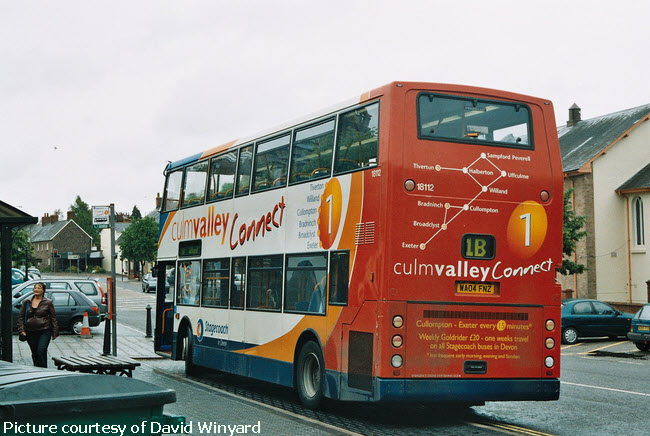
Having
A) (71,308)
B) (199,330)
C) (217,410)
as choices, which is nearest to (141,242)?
(71,308)

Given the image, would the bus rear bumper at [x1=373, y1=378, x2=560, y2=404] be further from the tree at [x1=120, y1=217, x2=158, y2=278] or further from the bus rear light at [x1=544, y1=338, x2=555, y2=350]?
the tree at [x1=120, y1=217, x2=158, y2=278]

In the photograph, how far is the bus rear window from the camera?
10.5 metres

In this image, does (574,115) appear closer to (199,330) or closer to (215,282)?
(199,330)

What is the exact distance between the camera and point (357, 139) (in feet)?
36.1

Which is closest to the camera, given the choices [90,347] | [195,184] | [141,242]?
[195,184]

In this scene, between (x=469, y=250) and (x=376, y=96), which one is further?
(x=376, y=96)

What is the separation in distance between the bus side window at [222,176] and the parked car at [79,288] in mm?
15428

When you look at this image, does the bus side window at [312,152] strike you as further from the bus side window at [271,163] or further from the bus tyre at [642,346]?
the bus tyre at [642,346]

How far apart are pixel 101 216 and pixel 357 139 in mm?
8794

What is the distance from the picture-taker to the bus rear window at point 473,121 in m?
10.5

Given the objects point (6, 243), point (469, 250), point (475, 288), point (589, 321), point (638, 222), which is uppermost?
point (638, 222)

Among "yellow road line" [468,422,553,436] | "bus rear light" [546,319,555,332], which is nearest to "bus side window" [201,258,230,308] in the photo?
"yellow road line" [468,422,553,436]

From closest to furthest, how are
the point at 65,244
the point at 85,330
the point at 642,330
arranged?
the point at 642,330 < the point at 85,330 < the point at 65,244

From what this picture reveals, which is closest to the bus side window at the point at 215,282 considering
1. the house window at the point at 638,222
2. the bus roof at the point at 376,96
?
the bus roof at the point at 376,96
